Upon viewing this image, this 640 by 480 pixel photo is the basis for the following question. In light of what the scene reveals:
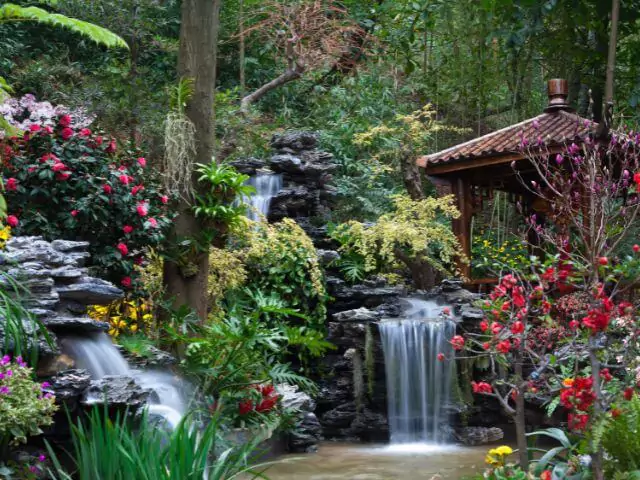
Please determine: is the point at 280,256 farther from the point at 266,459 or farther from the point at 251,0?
the point at 251,0

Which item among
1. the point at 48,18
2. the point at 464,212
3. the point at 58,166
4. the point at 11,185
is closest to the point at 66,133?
the point at 58,166

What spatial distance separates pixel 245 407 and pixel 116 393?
1.59 m

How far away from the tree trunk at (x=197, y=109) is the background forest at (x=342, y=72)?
103cm

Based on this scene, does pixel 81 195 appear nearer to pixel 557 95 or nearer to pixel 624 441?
pixel 624 441

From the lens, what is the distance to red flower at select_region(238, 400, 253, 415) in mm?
6723

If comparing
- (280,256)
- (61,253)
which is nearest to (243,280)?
(280,256)

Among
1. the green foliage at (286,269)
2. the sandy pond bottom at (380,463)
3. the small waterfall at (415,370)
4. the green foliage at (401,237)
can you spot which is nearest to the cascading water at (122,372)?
the sandy pond bottom at (380,463)

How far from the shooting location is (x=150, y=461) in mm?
3764

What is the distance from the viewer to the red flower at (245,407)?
22.1 feet

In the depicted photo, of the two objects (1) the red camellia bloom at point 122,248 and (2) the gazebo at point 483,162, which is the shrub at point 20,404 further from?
(2) the gazebo at point 483,162

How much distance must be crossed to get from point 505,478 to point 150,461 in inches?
65.8

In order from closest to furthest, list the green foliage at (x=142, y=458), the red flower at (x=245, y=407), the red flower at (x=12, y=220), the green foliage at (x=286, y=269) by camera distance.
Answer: the green foliage at (x=142, y=458) < the red flower at (x=12, y=220) < the red flower at (x=245, y=407) < the green foliage at (x=286, y=269)

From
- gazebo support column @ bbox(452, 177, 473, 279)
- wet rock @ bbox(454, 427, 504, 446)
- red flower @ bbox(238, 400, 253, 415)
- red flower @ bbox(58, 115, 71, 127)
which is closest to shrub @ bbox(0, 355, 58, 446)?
red flower @ bbox(238, 400, 253, 415)

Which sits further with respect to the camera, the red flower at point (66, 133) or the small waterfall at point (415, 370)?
the small waterfall at point (415, 370)
